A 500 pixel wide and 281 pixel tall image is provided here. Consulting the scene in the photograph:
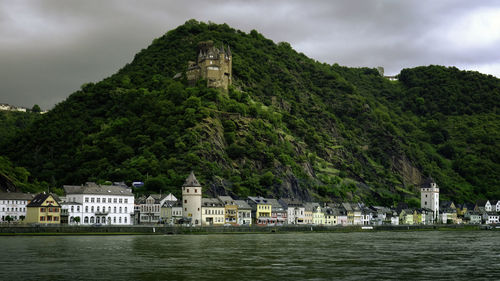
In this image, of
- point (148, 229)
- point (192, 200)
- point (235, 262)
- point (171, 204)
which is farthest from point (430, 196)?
point (235, 262)

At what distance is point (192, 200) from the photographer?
98.5 meters

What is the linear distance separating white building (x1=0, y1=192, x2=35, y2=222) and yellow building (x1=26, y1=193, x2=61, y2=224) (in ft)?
21.7

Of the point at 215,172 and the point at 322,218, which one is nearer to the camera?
the point at 215,172

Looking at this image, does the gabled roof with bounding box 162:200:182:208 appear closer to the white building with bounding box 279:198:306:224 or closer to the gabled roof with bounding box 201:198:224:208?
the gabled roof with bounding box 201:198:224:208

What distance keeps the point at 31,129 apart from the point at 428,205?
93246 millimetres

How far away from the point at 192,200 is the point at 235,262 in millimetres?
53544

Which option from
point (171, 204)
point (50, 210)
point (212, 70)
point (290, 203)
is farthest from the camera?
point (212, 70)

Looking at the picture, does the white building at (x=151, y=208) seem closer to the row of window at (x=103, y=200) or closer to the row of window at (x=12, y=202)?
the row of window at (x=103, y=200)

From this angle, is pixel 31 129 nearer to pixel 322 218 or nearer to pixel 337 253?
pixel 322 218

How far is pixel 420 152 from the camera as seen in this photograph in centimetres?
18712

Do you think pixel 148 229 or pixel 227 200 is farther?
pixel 227 200

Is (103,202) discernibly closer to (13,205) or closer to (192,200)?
(13,205)

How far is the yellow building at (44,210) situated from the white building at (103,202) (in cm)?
344

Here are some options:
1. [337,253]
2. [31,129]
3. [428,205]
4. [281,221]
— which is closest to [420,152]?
[428,205]
